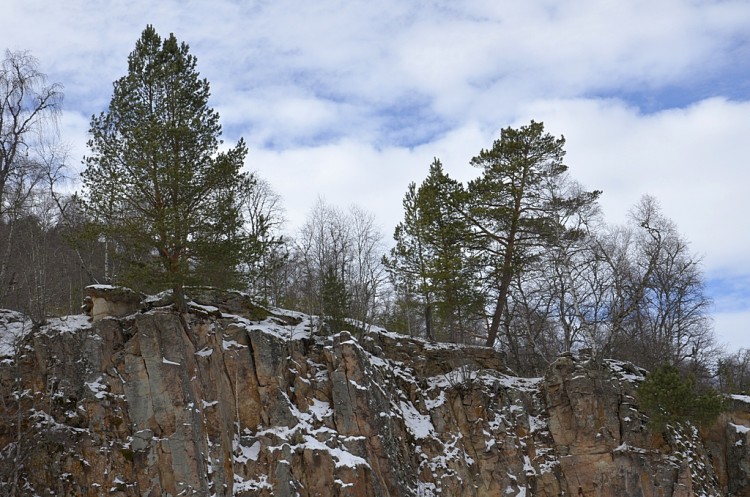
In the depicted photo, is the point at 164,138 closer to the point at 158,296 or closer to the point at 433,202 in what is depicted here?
the point at 158,296

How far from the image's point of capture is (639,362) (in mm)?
29422

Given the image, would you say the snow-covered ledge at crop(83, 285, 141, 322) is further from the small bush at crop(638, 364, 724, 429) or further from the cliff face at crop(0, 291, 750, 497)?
the small bush at crop(638, 364, 724, 429)

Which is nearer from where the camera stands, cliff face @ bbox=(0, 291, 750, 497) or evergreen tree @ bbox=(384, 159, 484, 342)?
cliff face @ bbox=(0, 291, 750, 497)

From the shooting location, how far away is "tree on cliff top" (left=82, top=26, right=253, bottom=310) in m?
19.3

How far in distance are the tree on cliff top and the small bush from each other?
13.9 meters

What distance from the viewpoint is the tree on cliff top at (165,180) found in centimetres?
1934

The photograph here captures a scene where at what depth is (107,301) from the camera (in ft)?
62.4

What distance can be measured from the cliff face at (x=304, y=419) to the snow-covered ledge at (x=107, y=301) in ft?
0.39

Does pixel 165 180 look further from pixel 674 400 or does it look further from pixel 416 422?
pixel 674 400

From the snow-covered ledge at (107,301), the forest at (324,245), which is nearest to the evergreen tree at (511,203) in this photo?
the forest at (324,245)

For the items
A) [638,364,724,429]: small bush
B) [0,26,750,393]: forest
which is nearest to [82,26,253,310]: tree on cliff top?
[0,26,750,393]: forest

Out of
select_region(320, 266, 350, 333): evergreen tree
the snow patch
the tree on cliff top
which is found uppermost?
the tree on cliff top

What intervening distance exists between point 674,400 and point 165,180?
1745 cm

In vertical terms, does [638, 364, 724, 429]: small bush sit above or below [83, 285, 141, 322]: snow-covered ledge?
below
